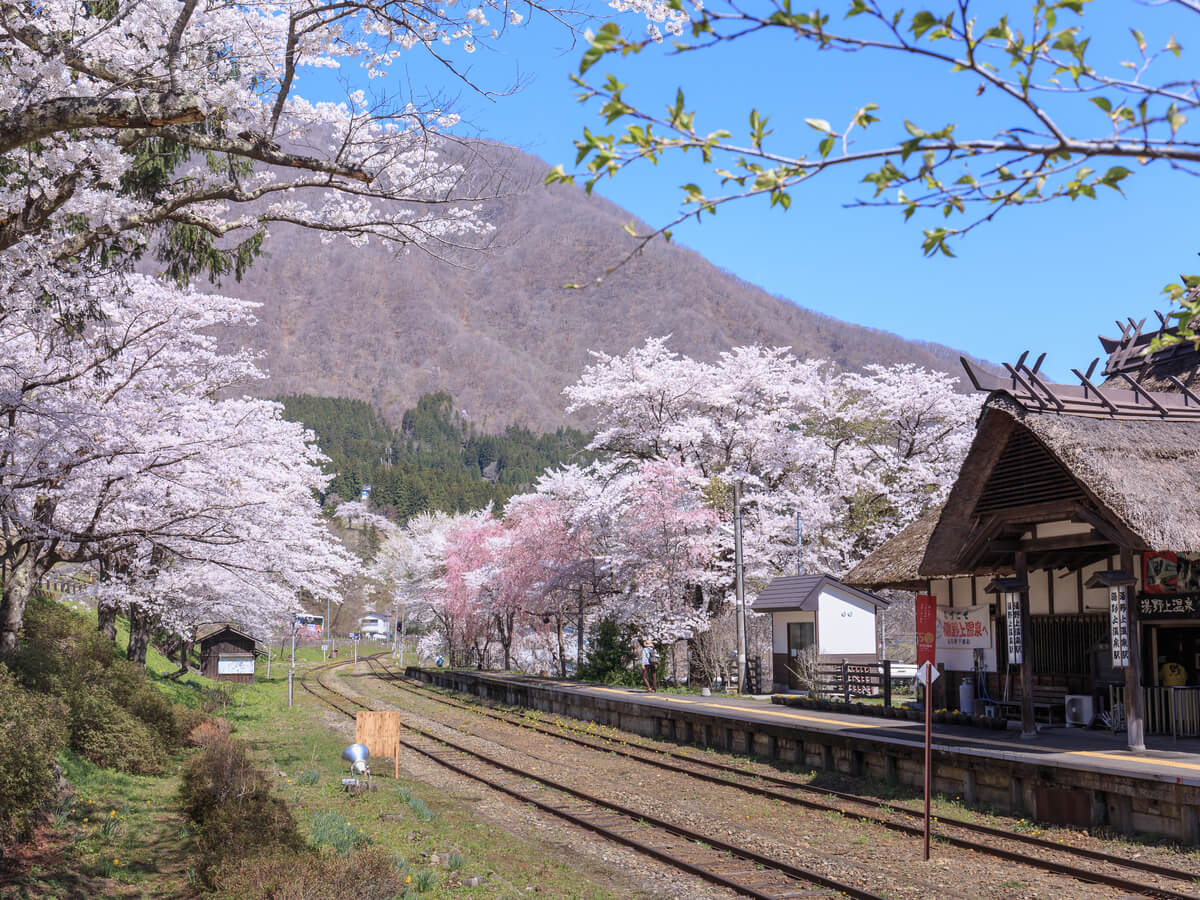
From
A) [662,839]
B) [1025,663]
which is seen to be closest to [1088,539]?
[1025,663]

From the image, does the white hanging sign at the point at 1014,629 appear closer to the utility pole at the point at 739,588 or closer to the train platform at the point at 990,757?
the train platform at the point at 990,757

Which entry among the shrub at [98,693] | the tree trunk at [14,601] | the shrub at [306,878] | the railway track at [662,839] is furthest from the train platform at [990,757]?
the tree trunk at [14,601]

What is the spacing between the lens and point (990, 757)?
14672 mm

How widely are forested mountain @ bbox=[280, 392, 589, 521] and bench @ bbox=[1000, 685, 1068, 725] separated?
306ft

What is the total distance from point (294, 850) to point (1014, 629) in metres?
13.1

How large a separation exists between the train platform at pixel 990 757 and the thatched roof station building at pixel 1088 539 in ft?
3.19

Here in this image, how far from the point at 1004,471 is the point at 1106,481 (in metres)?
2.45

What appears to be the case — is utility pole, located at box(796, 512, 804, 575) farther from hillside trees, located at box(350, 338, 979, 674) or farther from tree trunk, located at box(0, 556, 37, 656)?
tree trunk, located at box(0, 556, 37, 656)

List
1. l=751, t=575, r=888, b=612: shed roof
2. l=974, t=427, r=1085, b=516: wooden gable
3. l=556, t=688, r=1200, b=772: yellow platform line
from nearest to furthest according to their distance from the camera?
l=556, t=688, r=1200, b=772: yellow platform line < l=974, t=427, r=1085, b=516: wooden gable < l=751, t=575, r=888, b=612: shed roof

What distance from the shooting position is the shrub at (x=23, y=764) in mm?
10141

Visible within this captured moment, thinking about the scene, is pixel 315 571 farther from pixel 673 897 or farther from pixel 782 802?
pixel 673 897

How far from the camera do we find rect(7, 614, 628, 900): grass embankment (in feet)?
28.5

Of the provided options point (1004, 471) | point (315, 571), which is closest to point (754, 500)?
point (315, 571)

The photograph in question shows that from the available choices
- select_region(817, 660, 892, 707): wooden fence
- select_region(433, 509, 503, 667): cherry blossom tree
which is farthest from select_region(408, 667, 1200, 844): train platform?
select_region(433, 509, 503, 667): cherry blossom tree
